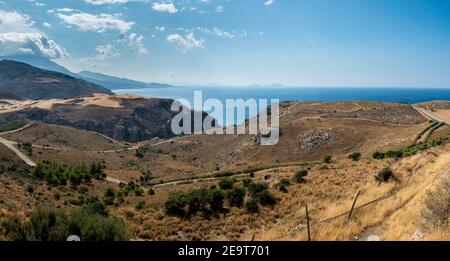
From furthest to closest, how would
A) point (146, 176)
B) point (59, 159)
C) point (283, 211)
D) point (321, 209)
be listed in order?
1. point (59, 159)
2. point (146, 176)
3. point (283, 211)
4. point (321, 209)

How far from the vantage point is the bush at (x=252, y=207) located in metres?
26.1

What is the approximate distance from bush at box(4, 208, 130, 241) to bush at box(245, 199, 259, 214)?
1269cm

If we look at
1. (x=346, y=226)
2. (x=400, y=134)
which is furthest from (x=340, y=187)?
(x=400, y=134)

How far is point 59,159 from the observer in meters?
86.6

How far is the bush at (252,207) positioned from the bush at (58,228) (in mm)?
12692

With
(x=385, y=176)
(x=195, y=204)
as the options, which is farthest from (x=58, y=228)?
(x=385, y=176)

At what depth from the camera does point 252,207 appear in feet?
86.0

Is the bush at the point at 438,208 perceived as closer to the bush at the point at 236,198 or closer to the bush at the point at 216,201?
the bush at the point at 216,201

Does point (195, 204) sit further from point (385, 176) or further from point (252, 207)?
point (385, 176)

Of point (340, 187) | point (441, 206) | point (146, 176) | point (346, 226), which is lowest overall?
point (146, 176)

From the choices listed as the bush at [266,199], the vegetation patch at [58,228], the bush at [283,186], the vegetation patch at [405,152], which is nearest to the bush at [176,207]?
the bush at [266,199]
